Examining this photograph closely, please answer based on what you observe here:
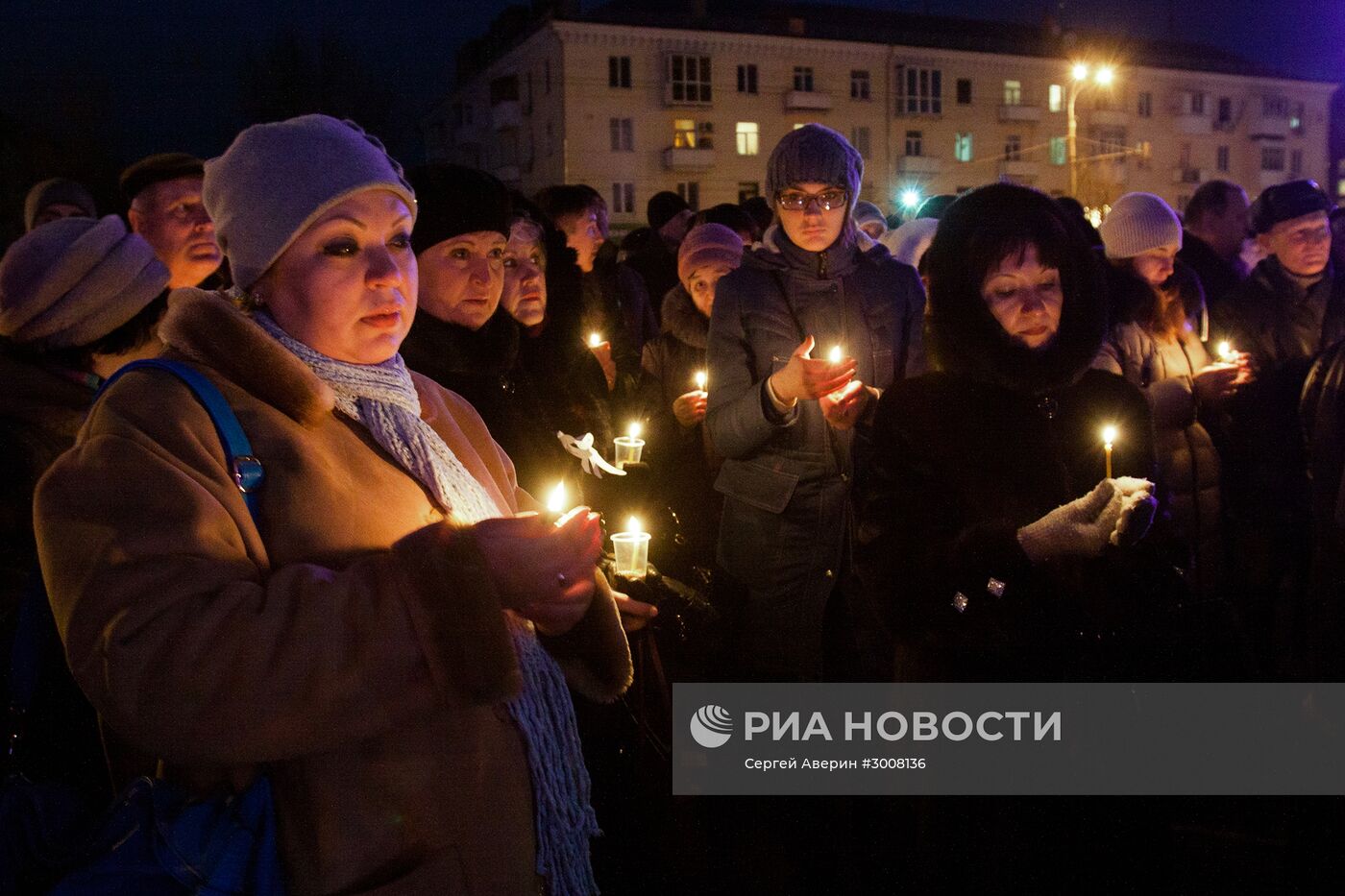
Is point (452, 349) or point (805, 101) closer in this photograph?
point (452, 349)

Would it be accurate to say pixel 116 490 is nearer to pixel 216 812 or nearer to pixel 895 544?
pixel 216 812

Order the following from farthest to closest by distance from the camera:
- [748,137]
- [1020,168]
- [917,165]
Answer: [1020,168] → [917,165] → [748,137]

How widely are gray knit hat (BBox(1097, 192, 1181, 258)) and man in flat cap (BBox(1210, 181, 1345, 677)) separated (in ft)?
3.61

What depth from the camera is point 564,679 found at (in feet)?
7.47

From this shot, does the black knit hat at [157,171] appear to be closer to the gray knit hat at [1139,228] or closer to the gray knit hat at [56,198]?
the gray knit hat at [56,198]

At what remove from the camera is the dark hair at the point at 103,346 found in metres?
3.22

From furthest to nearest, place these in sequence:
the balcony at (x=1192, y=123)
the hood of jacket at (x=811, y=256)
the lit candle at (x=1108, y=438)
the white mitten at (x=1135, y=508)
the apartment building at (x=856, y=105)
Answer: the balcony at (x=1192, y=123)
the apartment building at (x=856, y=105)
the hood of jacket at (x=811, y=256)
the lit candle at (x=1108, y=438)
the white mitten at (x=1135, y=508)

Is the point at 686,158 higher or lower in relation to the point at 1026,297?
higher

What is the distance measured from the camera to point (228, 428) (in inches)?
66.4

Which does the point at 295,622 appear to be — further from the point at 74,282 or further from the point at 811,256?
the point at 811,256

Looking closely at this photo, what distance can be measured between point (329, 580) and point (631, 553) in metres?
1.17

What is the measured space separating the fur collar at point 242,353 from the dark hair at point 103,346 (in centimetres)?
181

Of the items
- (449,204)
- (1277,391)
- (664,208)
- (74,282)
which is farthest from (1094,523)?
(664,208)

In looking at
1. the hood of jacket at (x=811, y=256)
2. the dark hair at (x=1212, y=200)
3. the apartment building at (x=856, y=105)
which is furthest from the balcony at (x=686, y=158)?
the hood of jacket at (x=811, y=256)
